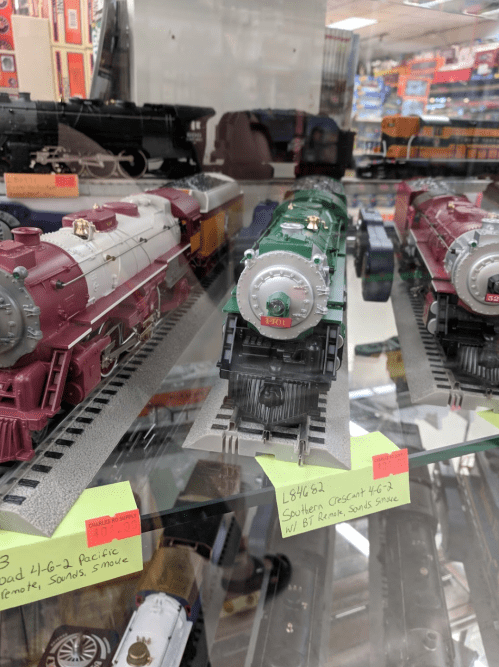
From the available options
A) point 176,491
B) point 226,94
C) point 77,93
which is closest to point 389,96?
point 226,94

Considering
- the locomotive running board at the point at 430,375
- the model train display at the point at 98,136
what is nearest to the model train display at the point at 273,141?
the model train display at the point at 98,136

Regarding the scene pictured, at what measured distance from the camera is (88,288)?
118 inches

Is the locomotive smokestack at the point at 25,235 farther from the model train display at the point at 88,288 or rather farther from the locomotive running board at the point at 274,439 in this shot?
the locomotive running board at the point at 274,439

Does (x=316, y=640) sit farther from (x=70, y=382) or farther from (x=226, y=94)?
(x=226, y=94)

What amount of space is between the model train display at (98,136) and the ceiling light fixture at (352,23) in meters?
1.24

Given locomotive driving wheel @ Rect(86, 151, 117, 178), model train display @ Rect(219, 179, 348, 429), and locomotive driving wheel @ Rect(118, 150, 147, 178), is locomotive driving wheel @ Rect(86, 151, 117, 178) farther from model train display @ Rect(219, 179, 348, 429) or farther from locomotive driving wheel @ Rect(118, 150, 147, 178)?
model train display @ Rect(219, 179, 348, 429)

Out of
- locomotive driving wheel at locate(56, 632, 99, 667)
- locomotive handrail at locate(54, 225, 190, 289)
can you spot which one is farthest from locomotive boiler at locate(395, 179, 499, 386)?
locomotive driving wheel at locate(56, 632, 99, 667)

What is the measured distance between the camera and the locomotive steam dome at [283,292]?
103 inches

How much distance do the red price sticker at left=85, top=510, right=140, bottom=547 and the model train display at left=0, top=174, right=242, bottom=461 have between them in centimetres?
62

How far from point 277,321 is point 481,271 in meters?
1.45

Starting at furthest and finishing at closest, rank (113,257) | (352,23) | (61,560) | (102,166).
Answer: (352,23) < (102,166) < (113,257) < (61,560)

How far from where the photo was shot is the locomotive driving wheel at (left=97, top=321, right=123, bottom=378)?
10.4 feet

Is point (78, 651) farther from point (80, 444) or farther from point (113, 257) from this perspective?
point (113, 257)

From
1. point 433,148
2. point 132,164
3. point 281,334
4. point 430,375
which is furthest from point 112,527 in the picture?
point 433,148
